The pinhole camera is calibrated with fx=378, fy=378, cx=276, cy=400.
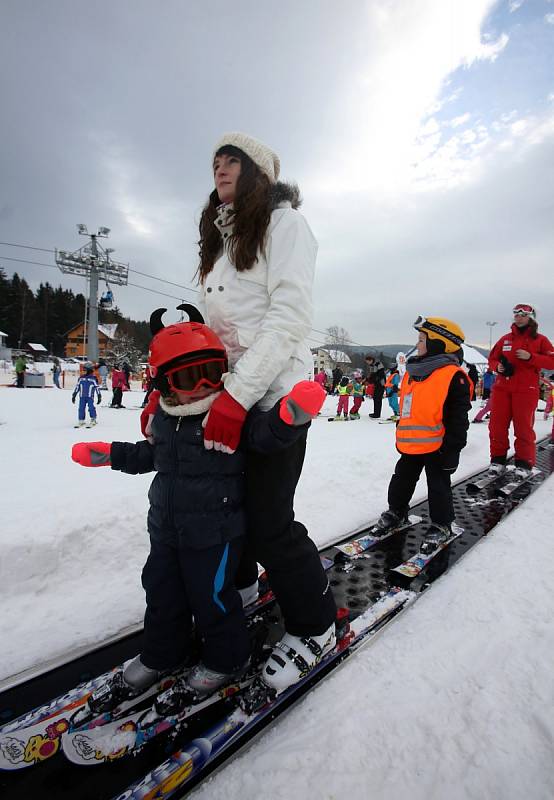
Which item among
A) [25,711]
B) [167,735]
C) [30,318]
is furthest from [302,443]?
[30,318]

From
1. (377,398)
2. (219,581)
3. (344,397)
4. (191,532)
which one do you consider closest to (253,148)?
(191,532)

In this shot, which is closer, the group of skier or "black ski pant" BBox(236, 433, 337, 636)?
the group of skier

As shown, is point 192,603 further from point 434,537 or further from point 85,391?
point 85,391

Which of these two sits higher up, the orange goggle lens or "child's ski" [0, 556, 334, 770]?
the orange goggle lens

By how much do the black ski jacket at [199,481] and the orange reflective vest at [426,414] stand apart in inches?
67.4

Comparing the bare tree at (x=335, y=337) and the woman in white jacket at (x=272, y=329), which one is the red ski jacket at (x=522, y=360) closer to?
the woman in white jacket at (x=272, y=329)

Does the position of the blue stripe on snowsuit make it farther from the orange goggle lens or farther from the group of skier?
the orange goggle lens

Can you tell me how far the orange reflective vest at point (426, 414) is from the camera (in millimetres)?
2822

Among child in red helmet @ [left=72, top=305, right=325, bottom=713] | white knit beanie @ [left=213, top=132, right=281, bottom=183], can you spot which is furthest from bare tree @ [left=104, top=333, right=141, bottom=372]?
child in red helmet @ [left=72, top=305, right=325, bottom=713]

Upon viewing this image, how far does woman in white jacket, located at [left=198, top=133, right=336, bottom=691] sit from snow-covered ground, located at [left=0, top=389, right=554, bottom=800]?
0.81ft

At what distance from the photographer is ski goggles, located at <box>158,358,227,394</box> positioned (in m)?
1.48

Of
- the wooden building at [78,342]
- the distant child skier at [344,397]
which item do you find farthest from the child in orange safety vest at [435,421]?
the wooden building at [78,342]

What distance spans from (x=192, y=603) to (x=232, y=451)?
2.09ft

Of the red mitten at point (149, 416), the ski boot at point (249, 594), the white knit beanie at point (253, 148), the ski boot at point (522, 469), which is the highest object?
the white knit beanie at point (253, 148)
